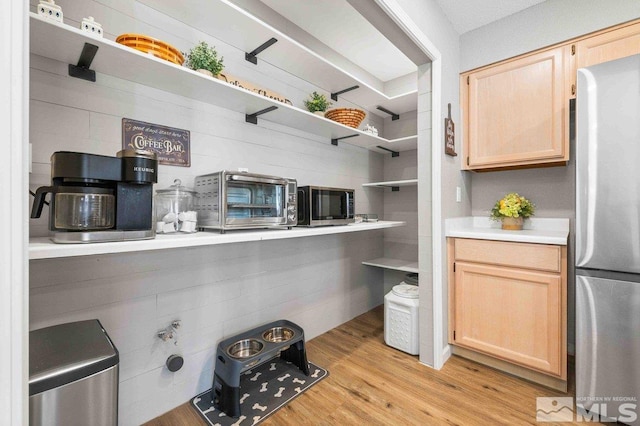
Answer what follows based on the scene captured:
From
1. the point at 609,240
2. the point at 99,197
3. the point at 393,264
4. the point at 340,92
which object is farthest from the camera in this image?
the point at 393,264

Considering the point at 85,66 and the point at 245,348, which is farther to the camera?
the point at 245,348

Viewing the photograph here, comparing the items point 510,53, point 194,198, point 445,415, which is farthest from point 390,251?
point 194,198

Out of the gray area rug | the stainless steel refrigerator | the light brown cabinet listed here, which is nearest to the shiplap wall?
the gray area rug

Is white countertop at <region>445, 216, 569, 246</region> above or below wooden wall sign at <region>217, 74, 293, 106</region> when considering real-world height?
below

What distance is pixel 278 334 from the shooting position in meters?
1.98

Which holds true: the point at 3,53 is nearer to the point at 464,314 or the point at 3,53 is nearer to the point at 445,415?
the point at 445,415

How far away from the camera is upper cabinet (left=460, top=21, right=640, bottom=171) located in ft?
6.17

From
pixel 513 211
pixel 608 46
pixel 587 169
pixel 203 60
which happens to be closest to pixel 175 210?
pixel 203 60

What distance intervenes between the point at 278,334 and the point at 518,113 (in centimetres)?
239

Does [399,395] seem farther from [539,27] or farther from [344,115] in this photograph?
[539,27]

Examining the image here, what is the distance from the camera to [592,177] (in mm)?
1514

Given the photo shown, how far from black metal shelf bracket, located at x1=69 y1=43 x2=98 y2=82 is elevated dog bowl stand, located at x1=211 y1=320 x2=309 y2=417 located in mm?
1553

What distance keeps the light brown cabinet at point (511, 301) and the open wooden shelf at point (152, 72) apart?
4.71ft
